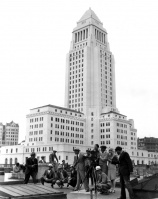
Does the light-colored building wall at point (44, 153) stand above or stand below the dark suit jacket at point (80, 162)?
below

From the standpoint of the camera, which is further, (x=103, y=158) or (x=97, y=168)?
(x=103, y=158)

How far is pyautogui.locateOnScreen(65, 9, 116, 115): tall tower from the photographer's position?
12188cm

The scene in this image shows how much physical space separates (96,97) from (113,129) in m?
18.1

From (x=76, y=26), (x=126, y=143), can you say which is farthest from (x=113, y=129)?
(x=76, y=26)

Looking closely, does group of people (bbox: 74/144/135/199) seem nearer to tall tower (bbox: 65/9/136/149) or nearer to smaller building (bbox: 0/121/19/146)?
tall tower (bbox: 65/9/136/149)

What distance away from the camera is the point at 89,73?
124 metres

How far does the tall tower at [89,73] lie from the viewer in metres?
122

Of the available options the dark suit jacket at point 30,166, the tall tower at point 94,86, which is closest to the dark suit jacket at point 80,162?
the dark suit jacket at point 30,166

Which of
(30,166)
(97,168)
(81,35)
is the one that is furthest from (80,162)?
(81,35)

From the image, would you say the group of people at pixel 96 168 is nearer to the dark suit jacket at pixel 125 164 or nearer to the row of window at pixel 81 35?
the dark suit jacket at pixel 125 164

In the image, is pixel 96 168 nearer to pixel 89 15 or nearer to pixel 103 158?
pixel 103 158

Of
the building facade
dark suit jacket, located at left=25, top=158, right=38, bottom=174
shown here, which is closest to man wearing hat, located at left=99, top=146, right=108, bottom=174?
dark suit jacket, located at left=25, top=158, right=38, bottom=174

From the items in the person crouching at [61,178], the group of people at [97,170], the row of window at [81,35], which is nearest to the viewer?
the group of people at [97,170]

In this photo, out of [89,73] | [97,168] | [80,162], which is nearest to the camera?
[97,168]
